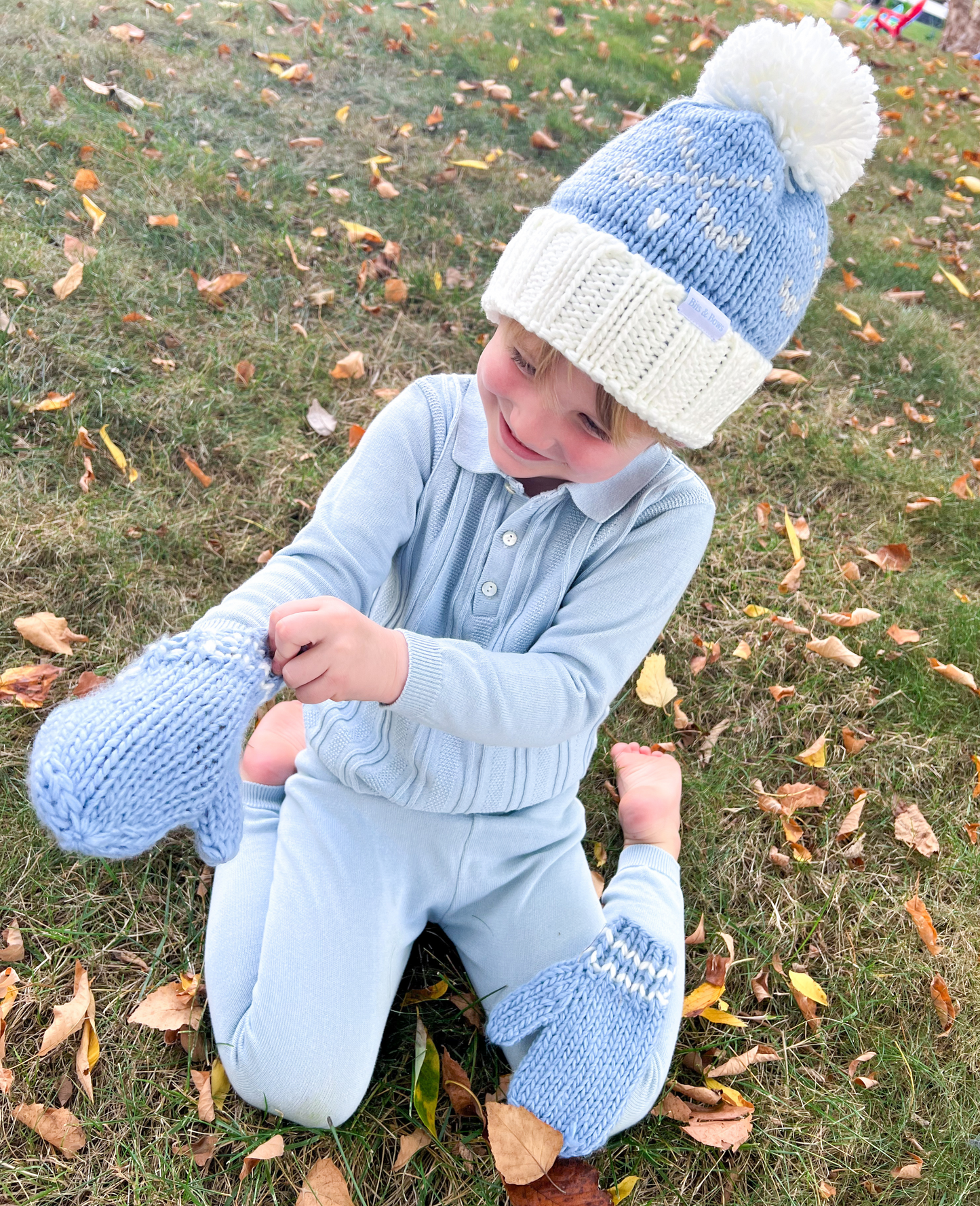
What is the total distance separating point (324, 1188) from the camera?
4.91ft

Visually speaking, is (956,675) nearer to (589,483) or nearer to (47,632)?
(589,483)

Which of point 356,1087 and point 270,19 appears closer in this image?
point 356,1087

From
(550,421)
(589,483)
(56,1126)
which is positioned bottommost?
(56,1126)

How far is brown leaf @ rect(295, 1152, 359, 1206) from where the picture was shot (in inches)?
58.4

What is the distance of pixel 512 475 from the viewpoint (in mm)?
1588

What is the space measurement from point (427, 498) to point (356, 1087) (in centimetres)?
104

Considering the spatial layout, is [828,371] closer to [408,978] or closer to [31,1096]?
[408,978]

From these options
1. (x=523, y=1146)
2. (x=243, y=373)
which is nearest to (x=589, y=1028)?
(x=523, y=1146)

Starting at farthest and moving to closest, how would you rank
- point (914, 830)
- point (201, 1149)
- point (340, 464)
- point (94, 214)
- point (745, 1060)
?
point (94, 214), point (340, 464), point (914, 830), point (745, 1060), point (201, 1149)

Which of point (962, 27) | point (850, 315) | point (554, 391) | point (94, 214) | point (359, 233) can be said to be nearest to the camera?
point (554, 391)

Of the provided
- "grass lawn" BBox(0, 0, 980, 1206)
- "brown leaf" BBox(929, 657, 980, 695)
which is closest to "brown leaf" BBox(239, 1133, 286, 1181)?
"grass lawn" BBox(0, 0, 980, 1206)

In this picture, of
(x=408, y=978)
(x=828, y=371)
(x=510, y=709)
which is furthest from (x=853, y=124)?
(x=828, y=371)

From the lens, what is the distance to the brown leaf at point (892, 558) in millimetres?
2811

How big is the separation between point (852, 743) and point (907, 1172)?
97 centimetres
